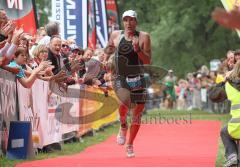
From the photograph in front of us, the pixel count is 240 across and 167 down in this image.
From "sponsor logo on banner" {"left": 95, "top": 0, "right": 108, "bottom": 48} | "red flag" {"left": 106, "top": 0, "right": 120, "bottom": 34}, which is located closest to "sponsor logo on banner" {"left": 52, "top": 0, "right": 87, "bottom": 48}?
"sponsor logo on banner" {"left": 95, "top": 0, "right": 108, "bottom": 48}

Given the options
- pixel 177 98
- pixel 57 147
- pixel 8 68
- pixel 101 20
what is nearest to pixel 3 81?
pixel 8 68

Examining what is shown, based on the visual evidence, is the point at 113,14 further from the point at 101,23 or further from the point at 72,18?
the point at 72,18

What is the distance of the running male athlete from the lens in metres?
10.6

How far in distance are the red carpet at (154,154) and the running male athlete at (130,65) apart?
557 mm

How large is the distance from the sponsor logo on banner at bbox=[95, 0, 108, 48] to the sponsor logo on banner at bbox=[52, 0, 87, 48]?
224 inches

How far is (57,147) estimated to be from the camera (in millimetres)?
12812

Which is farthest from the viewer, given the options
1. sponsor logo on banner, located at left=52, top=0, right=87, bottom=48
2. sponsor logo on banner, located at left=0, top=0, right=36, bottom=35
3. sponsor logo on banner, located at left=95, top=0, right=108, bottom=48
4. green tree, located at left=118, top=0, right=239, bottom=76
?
green tree, located at left=118, top=0, right=239, bottom=76

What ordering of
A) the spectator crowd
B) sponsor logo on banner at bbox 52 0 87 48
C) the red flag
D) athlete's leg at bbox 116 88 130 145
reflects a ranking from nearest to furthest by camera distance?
the spectator crowd → athlete's leg at bbox 116 88 130 145 → sponsor logo on banner at bbox 52 0 87 48 → the red flag

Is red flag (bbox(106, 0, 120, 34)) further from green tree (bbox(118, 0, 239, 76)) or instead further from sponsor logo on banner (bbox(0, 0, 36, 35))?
sponsor logo on banner (bbox(0, 0, 36, 35))

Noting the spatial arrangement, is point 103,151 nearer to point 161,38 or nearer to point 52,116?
point 52,116

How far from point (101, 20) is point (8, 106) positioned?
1433 cm

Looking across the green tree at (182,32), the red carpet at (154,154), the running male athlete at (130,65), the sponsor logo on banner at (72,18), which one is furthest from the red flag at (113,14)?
the running male athlete at (130,65)

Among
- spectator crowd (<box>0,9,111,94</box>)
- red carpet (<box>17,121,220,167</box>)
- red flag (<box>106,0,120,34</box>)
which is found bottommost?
red carpet (<box>17,121,220,167</box>)

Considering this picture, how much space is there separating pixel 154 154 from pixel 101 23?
13.1 meters
